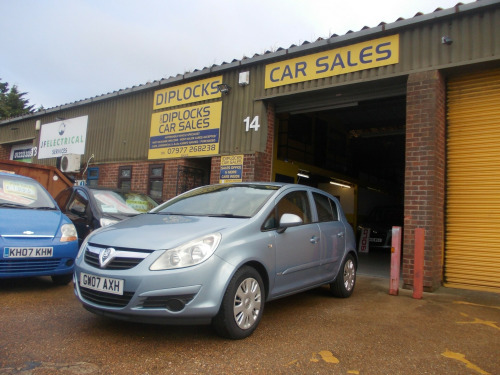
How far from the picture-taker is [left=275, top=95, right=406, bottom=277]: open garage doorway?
11.4 m

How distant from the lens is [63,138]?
14688 millimetres

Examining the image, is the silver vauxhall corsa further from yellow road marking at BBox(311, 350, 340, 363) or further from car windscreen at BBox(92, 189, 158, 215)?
car windscreen at BBox(92, 189, 158, 215)

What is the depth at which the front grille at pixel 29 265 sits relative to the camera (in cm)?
475

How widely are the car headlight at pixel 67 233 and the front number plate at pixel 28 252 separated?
0.81 ft

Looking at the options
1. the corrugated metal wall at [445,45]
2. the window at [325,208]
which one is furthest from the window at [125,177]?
the window at [325,208]

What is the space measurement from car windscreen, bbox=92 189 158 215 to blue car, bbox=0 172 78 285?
0.97m

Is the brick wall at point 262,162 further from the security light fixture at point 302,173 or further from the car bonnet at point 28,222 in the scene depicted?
the car bonnet at point 28,222

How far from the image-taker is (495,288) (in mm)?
6352

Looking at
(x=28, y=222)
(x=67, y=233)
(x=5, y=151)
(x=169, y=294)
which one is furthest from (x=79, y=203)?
(x=5, y=151)

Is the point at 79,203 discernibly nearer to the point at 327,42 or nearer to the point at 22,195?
the point at 22,195

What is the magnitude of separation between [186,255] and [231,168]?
6.19 metres

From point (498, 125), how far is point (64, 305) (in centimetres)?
698

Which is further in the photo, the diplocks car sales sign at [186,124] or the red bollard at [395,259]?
the diplocks car sales sign at [186,124]

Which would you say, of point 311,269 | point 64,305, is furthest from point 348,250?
point 64,305
